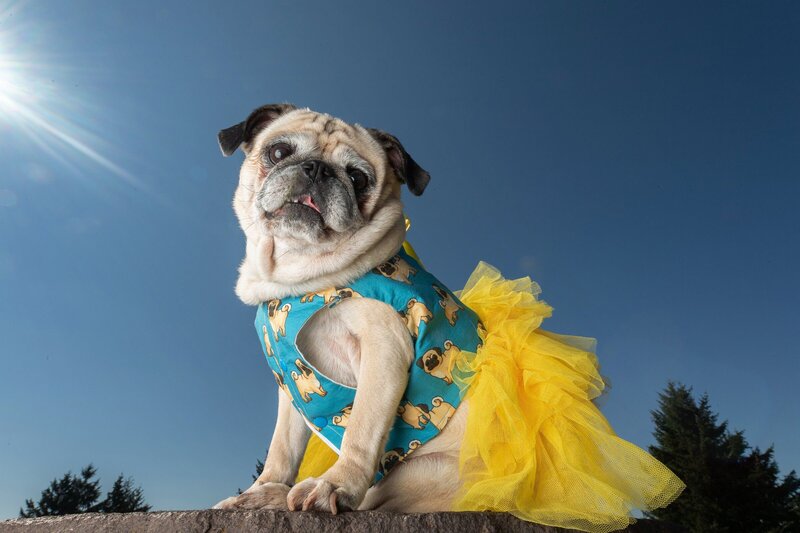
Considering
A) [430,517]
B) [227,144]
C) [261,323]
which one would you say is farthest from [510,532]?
[227,144]

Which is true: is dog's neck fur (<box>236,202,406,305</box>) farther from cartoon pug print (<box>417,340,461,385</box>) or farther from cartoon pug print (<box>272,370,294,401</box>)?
cartoon pug print (<box>417,340,461,385</box>)

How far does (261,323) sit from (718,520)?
23680 millimetres

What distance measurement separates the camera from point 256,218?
339cm

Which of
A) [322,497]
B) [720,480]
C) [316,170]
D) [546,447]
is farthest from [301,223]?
[720,480]

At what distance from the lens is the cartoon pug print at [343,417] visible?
3164 millimetres

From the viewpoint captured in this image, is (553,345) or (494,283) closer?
(553,345)

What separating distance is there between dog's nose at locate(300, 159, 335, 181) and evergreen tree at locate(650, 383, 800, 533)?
62.5 ft

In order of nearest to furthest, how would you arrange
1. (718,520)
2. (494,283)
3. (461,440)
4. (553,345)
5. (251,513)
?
(251,513) → (461,440) → (553,345) → (494,283) → (718,520)

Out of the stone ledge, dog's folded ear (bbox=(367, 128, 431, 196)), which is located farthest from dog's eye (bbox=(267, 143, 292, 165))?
the stone ledge

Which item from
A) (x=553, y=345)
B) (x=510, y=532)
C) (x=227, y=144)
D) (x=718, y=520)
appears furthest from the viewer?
(x=718, y=520)

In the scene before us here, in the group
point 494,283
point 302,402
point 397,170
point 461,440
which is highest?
point 397,170

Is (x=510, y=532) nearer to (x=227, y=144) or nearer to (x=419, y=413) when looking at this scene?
(x=419, y=413)

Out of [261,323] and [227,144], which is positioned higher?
[227,144]

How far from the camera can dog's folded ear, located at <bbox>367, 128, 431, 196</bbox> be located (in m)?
3.65
